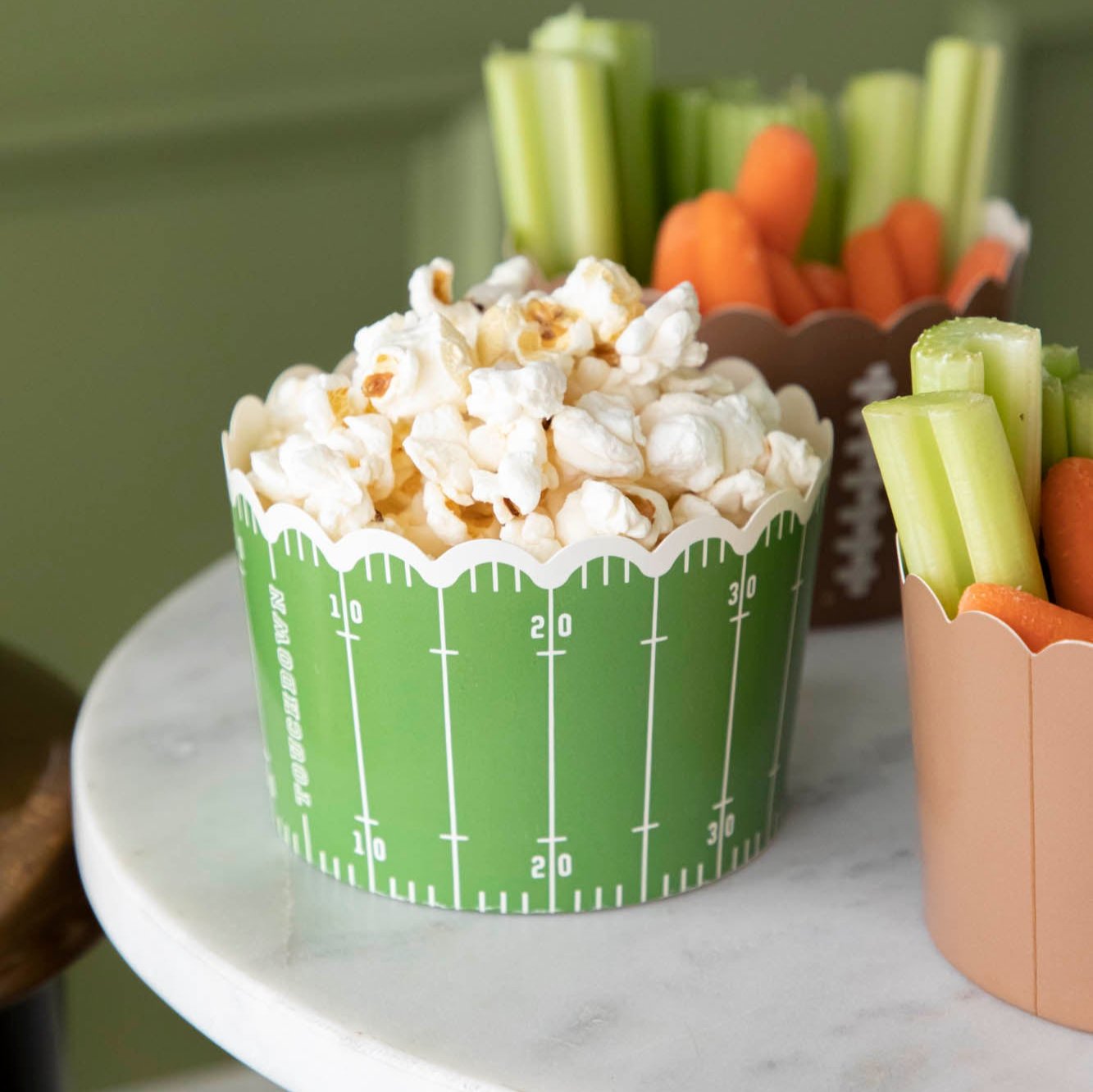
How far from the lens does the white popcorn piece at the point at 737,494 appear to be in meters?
0.56

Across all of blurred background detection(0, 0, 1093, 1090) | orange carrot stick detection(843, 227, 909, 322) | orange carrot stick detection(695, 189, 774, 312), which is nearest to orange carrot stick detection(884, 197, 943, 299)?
orange carrot stick detection(843, 227, 909, 322)

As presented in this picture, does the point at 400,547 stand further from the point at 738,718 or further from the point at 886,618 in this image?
the point at 886,618

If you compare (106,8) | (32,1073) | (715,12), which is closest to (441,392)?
(32,1073)

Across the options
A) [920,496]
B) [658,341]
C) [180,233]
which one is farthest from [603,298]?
[180,233]

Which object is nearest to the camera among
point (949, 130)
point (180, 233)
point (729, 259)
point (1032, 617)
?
point (1032, 617)

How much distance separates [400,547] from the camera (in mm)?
530

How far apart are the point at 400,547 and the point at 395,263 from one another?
43.2 inches

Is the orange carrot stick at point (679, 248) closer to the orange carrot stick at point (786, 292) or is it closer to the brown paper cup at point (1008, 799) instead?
the orange carrot stick at point (786, 292)

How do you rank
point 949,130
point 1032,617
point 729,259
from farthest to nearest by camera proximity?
point 949,130
point 729,259
point 1032,617

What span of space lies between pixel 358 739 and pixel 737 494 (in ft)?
0.55

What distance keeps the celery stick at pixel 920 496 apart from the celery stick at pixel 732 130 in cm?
39

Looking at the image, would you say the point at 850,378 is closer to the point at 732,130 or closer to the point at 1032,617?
the point at 732,130

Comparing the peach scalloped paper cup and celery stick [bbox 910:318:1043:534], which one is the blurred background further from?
celery stick [bbox 910:318:1043:534]

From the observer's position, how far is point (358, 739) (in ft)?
1.88
